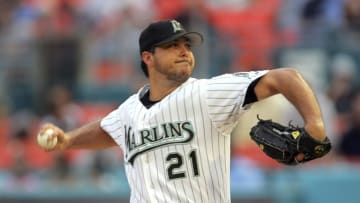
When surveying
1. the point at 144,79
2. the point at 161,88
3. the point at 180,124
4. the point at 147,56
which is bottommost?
the point at 180,124

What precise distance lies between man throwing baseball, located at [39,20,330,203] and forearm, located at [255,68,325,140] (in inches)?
7.7

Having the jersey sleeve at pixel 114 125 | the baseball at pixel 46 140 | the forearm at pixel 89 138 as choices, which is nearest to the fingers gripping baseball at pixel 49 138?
the baseball at pixel 46 140

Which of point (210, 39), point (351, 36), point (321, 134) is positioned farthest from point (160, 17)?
point (321, 134)

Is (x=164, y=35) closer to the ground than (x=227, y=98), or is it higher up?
higher up

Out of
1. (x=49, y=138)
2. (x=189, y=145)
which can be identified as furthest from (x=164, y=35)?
(x=49, y=138)

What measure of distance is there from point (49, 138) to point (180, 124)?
0.90m

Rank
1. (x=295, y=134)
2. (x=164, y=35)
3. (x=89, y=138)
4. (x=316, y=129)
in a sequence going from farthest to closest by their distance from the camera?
(x=89, y=138), (x=164, y=35), (x=295, y=134), (x=316, y=129)

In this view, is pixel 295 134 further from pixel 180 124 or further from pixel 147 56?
pixel 147 56

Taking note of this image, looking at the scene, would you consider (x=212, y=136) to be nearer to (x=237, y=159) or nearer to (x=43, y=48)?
(x=237, y=159)

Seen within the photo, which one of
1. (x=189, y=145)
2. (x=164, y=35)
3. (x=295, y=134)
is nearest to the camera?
(x=295, y=134)

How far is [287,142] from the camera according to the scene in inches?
171

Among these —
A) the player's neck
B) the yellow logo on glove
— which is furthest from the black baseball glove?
the player's neck

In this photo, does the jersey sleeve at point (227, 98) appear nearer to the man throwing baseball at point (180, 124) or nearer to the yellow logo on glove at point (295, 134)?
the man throwing baseball at point (180, 124)

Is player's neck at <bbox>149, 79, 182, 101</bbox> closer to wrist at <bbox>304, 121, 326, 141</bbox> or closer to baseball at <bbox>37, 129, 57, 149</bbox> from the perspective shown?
baseball at <bbox>37, 129, 57, 149</bbox>
